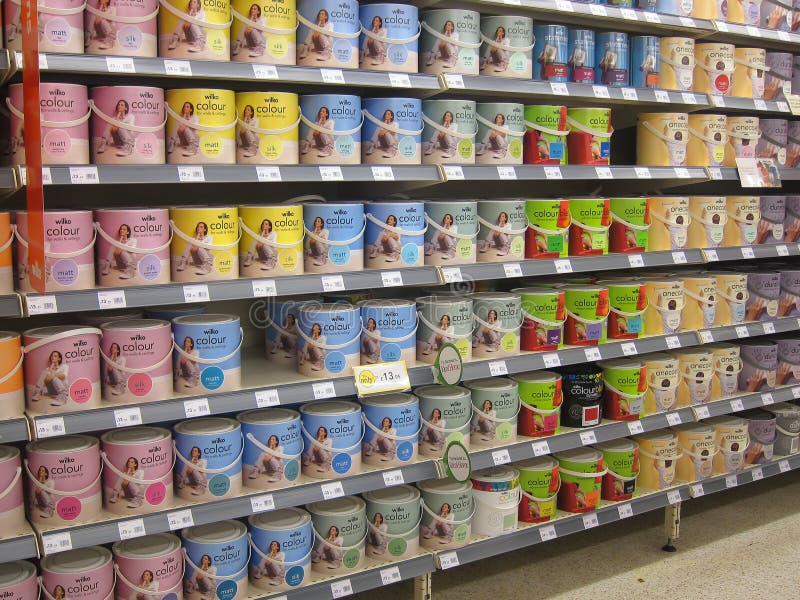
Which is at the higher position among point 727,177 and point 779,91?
point 779,91

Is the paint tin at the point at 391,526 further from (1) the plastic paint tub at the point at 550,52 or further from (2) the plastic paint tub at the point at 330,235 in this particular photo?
(1) the plastic paint tub at the point at 550,52

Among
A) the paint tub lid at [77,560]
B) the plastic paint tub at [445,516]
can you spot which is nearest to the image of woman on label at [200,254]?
the paint tub lid at [77,560]

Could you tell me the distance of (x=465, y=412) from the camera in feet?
9.76

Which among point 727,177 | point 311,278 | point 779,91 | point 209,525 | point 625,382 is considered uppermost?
point 779,91

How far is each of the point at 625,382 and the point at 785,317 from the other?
104cm

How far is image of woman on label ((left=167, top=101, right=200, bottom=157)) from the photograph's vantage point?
7.97 ft

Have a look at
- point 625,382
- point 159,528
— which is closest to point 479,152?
point 625,382

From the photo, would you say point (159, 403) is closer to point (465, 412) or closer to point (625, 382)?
point (465, 412)

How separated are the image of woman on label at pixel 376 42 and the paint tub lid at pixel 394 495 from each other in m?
1.42

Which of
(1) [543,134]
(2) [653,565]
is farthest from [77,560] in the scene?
(2) [653,565]

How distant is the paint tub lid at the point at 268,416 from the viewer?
266 cm

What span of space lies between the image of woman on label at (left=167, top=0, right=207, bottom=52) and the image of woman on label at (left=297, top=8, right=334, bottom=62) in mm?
336

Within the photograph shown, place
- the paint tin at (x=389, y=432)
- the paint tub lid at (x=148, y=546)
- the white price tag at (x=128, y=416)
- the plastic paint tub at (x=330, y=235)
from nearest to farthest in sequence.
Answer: the white price tag at (x=128, y=416) → the paint tub lid at (x=148, y=546) → the plastic paint tub at (x=330, y=235) → the paint tin at (x=389, y=432)

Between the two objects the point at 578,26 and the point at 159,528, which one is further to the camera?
the point at 578,26
